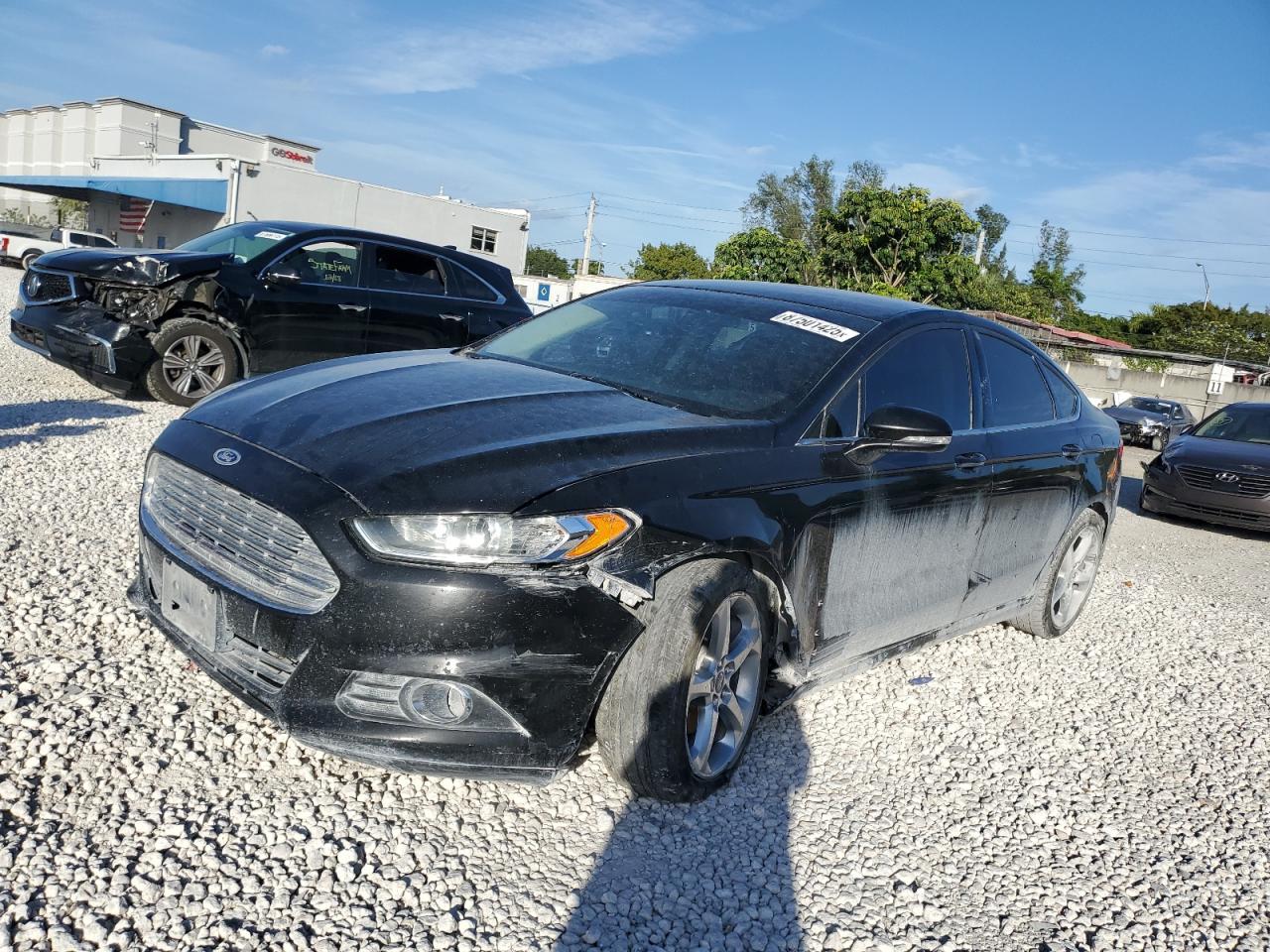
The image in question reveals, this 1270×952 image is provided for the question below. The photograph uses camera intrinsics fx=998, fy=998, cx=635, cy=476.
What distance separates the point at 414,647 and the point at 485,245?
154 feet

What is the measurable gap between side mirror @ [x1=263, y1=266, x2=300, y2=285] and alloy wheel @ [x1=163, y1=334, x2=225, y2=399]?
0.72 metres

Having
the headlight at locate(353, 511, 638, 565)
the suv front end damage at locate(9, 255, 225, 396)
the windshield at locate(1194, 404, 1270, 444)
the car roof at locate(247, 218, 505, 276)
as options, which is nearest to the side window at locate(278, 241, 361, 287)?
the car roof at locate(247, 218, 505, 276)

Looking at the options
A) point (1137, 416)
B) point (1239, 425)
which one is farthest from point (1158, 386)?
point (1239, 425)

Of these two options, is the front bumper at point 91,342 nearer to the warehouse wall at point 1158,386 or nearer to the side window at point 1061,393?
the side window at point 1061,393

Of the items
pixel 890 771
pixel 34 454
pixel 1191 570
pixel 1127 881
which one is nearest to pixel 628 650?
pixel 890 771

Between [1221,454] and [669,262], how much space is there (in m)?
63.7

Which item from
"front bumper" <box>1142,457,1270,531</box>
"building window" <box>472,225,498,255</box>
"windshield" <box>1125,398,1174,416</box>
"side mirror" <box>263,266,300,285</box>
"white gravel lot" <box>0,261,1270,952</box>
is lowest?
"white gravel lot" <box>0,261,1270,952</box>

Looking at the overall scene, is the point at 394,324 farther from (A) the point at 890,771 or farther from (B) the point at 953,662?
(A) the point at 890,771

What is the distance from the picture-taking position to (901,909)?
279 cm

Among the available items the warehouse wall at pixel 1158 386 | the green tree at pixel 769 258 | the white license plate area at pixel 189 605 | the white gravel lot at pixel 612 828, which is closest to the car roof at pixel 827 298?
the white gravel lot at pixel 612 828

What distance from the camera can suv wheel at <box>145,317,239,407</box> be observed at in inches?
315

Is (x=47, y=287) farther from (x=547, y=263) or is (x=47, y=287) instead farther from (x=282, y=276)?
(x=547, y=263)

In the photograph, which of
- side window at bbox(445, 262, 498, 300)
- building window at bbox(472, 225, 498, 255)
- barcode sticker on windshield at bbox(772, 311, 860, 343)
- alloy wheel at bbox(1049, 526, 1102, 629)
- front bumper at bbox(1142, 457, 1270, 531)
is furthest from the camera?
building window at bbox(472, 225, 498, 255)

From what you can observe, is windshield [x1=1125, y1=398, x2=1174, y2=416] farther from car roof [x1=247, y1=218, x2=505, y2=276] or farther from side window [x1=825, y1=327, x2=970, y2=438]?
side window [x1=825, y1=327, x2=970, y2=438]
